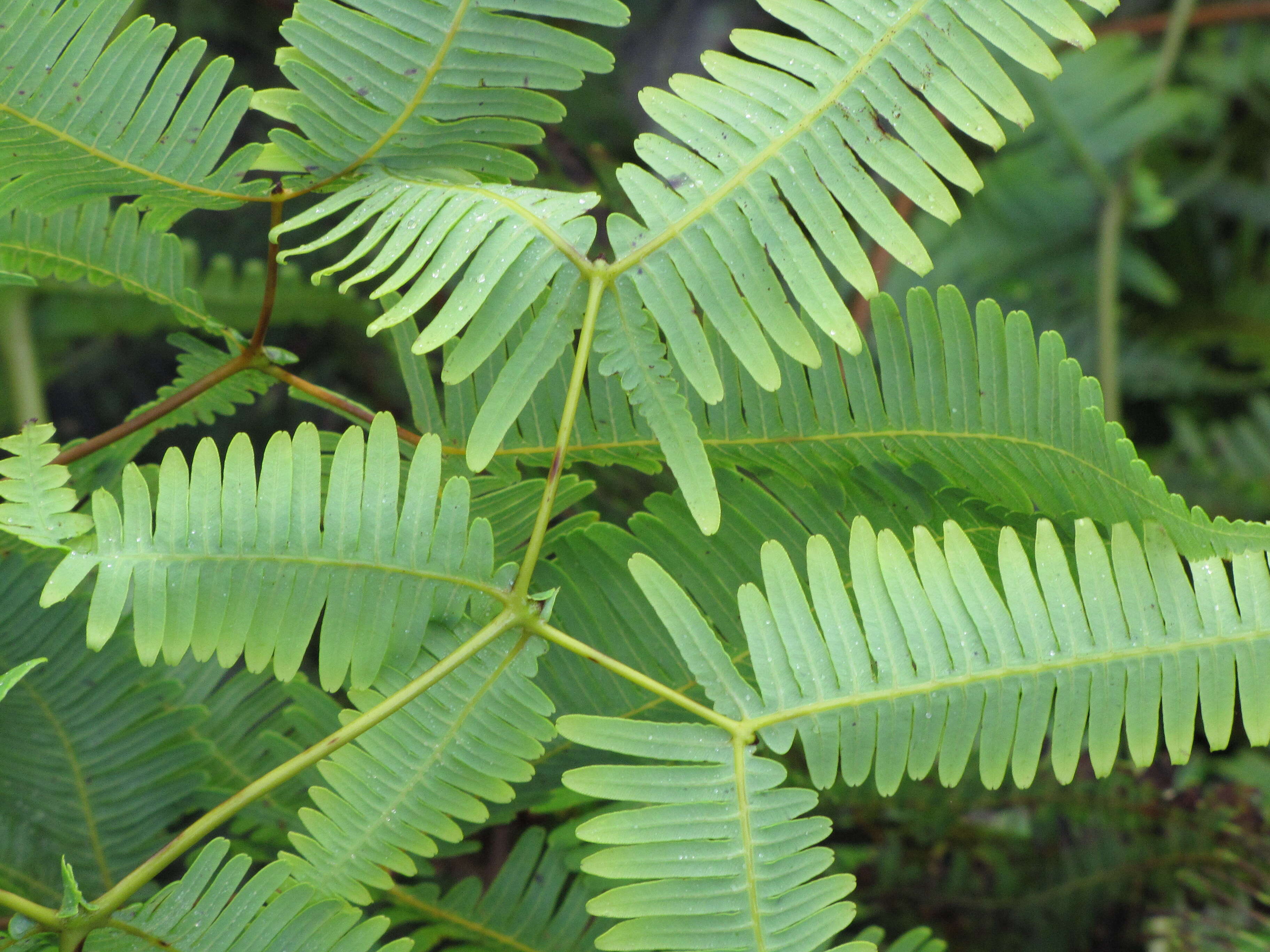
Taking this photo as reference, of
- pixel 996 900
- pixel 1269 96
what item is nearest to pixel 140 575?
pixel 996 900

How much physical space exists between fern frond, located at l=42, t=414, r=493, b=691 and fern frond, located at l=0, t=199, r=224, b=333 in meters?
0.19

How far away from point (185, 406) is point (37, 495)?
0.19 m

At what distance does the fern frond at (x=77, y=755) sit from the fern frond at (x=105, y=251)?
0.20 metres

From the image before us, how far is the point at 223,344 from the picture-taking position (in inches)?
33.0

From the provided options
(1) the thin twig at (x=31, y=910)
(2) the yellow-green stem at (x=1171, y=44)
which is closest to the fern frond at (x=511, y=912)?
(1) the thin twig at (x=31, y=910)

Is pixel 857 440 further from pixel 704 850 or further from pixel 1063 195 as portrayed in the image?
pixel 1063 195

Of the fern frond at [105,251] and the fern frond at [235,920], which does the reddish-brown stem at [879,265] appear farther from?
the fern frond at [235,920]

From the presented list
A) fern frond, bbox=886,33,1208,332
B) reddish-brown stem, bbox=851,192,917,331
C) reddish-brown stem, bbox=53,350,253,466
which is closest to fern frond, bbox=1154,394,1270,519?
fern frond, bbox=886,33,1208,332

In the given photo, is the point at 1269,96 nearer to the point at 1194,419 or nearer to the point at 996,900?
the point at 1194,419

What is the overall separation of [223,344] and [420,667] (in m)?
0.46

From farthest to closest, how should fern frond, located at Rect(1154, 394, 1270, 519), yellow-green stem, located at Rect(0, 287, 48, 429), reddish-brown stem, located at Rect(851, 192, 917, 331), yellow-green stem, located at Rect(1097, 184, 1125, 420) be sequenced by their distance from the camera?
yellow-green stem, located at Rect(1097, 184, 1125, 420) → fern frond, located at Rect(1154, 394, 1270, 519) → reddish-brown stem, located at Rect(851, 192, 917, 331) → yellow-green stem, located at Rect(0, 287, 48, 429)

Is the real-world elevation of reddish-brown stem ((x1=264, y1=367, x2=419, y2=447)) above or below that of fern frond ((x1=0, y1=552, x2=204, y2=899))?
above

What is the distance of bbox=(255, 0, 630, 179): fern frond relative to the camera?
1.70 feet

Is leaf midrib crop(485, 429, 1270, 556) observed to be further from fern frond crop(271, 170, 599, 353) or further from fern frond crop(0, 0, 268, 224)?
fern frond crop(0, 0, 268, 224)
